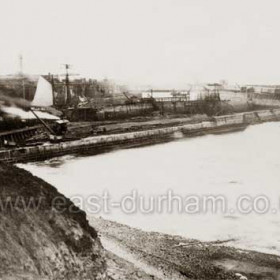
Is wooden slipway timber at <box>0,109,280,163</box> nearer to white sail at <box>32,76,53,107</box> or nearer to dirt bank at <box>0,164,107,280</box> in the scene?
white sail at <box>32,76,53,107</box>

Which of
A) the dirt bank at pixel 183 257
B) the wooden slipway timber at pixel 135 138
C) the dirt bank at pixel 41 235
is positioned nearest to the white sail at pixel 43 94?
the wooden slipway timber at pixel 135 138

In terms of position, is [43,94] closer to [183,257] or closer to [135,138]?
[135,138]

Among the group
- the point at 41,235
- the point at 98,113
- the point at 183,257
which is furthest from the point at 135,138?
the point at 41,235

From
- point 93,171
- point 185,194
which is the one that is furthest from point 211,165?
point 93,171

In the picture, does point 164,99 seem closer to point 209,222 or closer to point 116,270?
point 209,222

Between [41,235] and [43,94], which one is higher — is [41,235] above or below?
below

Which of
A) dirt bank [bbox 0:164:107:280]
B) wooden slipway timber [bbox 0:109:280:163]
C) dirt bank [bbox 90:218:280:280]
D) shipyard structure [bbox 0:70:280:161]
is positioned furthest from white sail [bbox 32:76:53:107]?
dirt bank [bbox 0:164:107:280]
